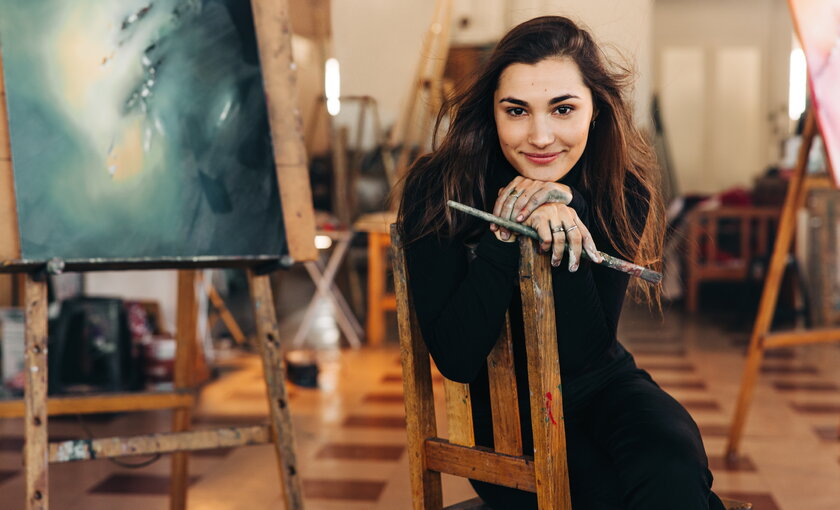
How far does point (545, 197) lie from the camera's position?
1.12 m

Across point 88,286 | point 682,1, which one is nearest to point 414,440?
point 88,286

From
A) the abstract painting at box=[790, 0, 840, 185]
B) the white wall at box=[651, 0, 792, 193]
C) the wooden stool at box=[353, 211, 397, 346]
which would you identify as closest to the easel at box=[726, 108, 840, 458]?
the abstract painting at box=[790, 0, 840, 185]

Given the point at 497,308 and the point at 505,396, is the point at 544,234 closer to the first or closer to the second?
the point at 497,308

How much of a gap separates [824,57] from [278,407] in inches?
60.2

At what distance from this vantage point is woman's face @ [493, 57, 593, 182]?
1.23 metres

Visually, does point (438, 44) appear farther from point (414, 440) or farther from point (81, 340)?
point (414, 440)

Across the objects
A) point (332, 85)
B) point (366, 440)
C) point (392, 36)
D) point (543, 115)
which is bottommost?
point (366, 440)

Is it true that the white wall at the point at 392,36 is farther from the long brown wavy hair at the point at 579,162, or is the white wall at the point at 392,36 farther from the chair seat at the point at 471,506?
the chair seat at the point at 471,506

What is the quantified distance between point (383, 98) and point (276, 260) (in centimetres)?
596

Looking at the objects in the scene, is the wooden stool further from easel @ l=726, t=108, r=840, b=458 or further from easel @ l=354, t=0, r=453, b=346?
easel @ l=726, t=108, r=840, b=458

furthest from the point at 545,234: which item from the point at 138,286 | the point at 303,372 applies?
the point at 138,286

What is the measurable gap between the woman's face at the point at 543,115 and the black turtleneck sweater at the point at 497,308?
7 cm

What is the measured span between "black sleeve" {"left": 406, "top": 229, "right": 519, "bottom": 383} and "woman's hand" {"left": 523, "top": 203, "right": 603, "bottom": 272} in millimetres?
53

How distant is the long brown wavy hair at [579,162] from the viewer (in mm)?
1250
